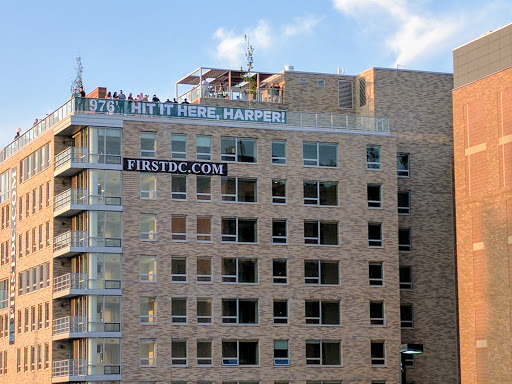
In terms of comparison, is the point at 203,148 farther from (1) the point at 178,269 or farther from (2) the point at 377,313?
(2) the point at 377,313

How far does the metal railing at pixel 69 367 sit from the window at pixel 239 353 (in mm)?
9068

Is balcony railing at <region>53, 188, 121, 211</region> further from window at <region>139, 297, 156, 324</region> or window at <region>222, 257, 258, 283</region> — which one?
window at <region>222, 257, 258, 283</region>

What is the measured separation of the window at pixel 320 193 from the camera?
89000mm

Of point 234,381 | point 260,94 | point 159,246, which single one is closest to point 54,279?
point 159,246

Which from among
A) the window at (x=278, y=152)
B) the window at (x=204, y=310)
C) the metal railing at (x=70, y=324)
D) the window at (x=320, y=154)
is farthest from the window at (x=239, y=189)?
the metal railing at (x=70, y=324)

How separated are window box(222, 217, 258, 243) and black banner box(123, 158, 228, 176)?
3.22 metres

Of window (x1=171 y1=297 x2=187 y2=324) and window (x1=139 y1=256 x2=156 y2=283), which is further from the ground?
window (x1=139 y1=256 x2=156 y2=283)

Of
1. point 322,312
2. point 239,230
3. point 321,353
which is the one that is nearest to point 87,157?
point 239,230

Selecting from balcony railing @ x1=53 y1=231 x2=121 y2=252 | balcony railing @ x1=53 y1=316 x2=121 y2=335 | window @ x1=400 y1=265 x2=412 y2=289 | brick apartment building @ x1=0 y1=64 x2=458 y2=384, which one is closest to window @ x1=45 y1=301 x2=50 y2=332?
brick apartment building @ x1=0 y1=64 x2=458 y2=384

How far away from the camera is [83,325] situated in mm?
Result: 84375

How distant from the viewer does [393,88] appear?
3740 inches

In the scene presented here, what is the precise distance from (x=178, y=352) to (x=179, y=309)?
2.77m

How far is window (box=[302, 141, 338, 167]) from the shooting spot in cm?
8931

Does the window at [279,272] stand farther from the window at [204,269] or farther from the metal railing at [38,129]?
the metal railing at [38,129]
